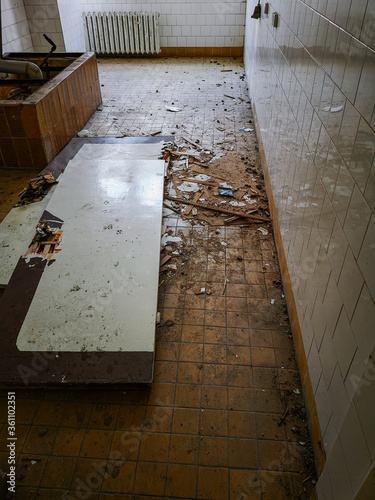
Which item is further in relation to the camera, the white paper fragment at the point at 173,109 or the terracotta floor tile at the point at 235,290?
the white paper fragment at the point at 173,109

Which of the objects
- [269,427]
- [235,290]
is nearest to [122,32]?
[235,290]

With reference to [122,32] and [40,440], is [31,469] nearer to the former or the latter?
[40,440]

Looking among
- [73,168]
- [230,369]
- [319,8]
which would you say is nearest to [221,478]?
[230,369]

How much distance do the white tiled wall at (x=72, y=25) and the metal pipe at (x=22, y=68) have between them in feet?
10.6

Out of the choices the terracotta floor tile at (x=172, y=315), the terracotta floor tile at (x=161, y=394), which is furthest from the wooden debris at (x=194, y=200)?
the terracotta floor tile at (x=161, y=394)

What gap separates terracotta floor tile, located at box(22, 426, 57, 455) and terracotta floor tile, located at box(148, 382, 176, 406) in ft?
2.04

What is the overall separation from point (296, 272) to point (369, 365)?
1409mm

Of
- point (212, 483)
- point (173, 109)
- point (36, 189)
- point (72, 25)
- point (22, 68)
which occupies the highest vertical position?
point (72, 25)

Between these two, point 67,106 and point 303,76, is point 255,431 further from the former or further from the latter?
point 67,106

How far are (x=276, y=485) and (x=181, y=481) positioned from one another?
519mm

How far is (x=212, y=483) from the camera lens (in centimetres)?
207

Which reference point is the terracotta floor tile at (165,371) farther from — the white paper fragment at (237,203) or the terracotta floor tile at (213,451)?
the white paper fragment at (237,203)

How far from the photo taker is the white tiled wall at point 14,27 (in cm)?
720

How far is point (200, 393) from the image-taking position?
2500 millimetres
